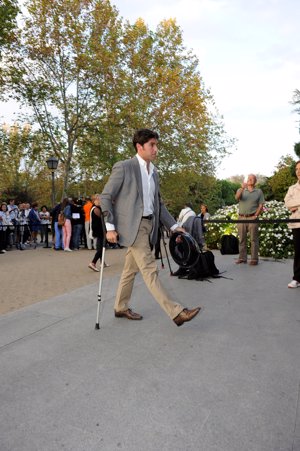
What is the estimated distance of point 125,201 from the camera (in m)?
3.85

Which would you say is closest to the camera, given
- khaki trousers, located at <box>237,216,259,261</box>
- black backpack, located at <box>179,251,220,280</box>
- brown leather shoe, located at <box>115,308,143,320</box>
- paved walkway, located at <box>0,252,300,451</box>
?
paved walkway, located at <box>0,252,300,451</box>

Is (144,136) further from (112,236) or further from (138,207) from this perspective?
(112,236)

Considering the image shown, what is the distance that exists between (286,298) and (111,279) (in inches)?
125

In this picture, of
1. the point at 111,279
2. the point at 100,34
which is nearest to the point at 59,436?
the point at 111,279

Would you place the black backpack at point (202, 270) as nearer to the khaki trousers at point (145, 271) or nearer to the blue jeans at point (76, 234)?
the khaki trousers at point (145, 271)

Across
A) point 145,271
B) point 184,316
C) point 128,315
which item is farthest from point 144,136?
point 128,315

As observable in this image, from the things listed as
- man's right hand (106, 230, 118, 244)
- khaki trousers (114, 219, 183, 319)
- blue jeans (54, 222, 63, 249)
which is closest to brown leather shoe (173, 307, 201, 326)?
khaki trousers (114, 219, 183, 319)

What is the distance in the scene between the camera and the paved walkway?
1.97 m

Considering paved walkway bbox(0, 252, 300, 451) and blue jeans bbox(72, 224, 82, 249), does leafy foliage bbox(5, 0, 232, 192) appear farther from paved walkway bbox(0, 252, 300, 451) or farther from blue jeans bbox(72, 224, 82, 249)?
paved walkway bbox(0, 252, 300, 451)

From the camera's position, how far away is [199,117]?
24281 mm

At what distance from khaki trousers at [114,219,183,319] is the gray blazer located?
0.31ft

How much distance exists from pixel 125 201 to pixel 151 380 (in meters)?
1.89

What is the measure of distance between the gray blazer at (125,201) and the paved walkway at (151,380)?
3.47 ft

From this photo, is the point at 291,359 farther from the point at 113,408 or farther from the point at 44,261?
the point at 44,261
